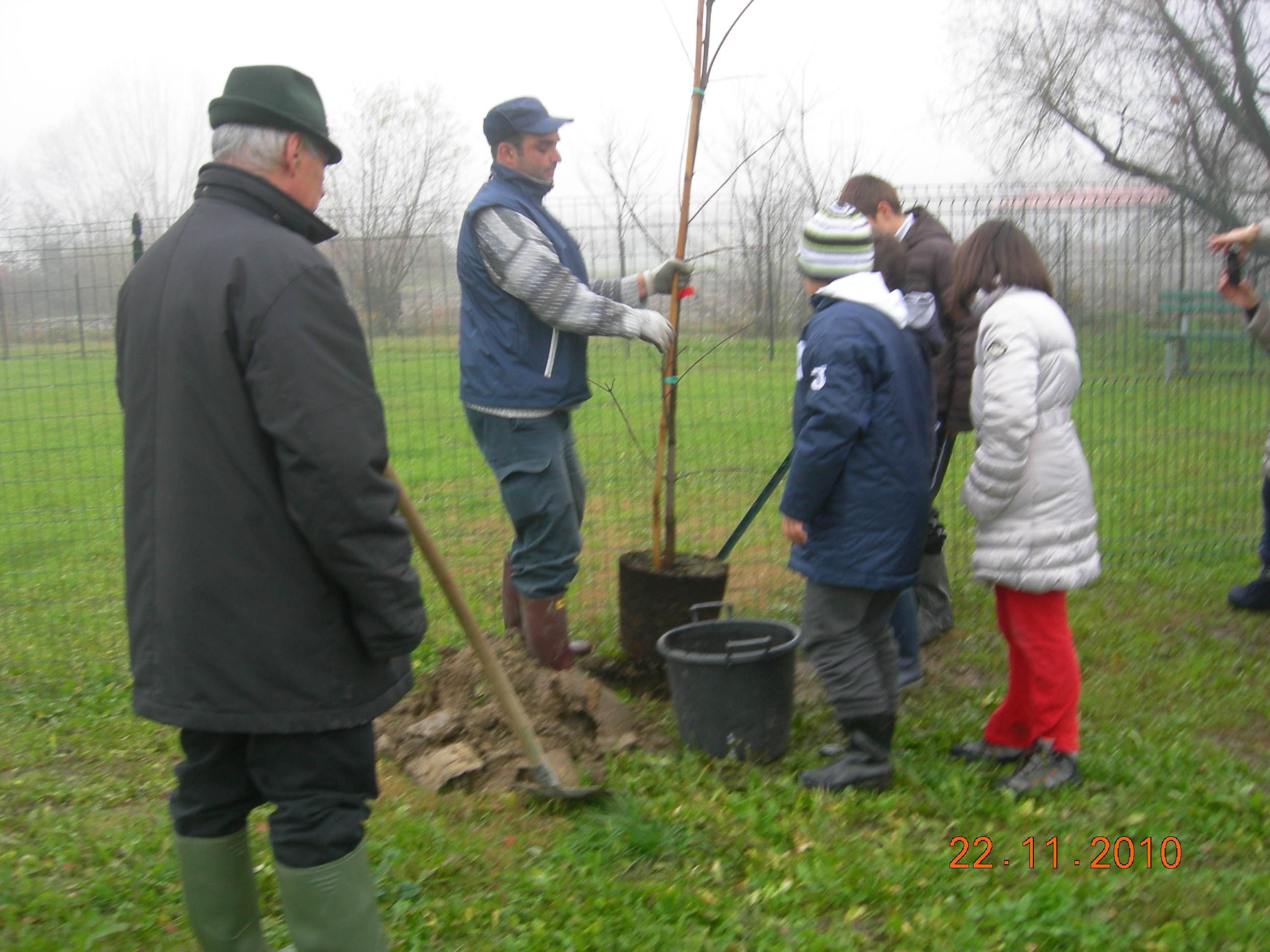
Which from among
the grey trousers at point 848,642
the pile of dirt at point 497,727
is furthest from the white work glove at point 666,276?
the pile of dirt at point 497,727

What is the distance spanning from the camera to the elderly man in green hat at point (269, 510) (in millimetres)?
2123

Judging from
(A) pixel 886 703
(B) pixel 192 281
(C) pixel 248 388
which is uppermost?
(B) pixel 192 281

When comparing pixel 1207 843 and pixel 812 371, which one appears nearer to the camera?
pixel 1207 843

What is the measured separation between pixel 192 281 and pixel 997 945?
2.39m

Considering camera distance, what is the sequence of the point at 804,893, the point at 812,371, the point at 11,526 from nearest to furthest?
the point at 804,893, the point at 812,371, the point at 11,526

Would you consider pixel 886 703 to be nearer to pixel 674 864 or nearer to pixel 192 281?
pixel 674 864

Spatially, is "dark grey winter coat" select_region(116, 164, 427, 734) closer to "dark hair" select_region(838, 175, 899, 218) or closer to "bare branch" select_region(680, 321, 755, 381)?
"bare branch" select_region(680, 321, 755, 381)

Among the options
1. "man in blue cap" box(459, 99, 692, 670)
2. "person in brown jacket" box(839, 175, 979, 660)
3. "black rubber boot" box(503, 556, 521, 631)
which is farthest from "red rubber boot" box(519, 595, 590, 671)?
"person in brown jacket" box(839, 175, 979, 660)

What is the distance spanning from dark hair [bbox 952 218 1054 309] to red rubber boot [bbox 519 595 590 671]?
1941 millimetres

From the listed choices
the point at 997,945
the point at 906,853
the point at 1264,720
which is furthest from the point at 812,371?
the point at 1264,720

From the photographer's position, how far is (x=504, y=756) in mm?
3627

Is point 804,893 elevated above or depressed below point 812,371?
below

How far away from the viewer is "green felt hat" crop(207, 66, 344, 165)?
2277mm

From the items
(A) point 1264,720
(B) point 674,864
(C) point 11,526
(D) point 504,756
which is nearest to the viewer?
(B) point 674,864
